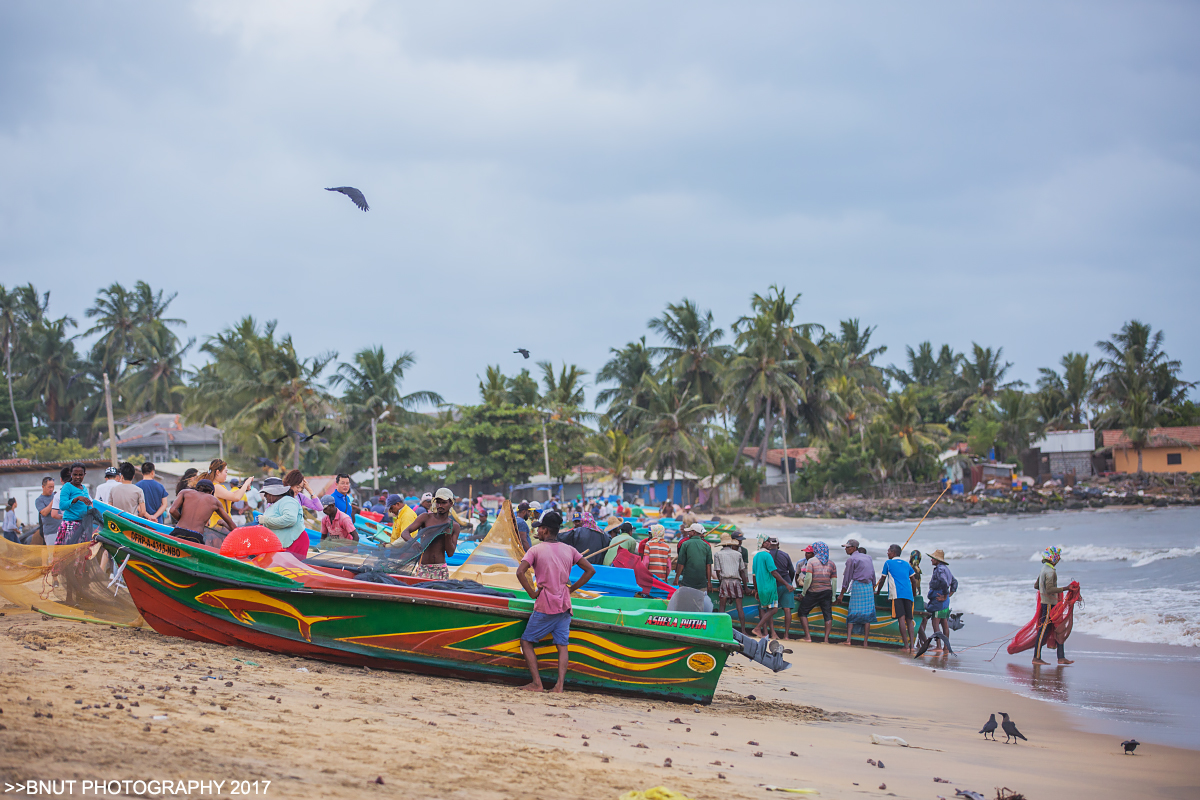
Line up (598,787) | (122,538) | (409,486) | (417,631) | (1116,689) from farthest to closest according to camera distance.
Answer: (409,486), (1116,689), (122,538), (417,631), (598,787)

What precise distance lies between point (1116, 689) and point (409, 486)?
41262 millimetres

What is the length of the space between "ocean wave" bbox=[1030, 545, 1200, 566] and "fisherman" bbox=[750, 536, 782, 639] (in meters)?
15.7

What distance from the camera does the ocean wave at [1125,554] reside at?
25.3 meters

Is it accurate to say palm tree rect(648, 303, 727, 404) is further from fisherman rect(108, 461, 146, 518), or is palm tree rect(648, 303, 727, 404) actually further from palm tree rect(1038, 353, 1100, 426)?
fisherman rect(108, 461, 146, 518)

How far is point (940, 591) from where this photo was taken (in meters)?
11.8

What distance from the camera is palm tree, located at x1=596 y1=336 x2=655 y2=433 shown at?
180 ft

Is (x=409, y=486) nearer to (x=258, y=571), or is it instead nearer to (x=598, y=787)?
(x=258, y=571)

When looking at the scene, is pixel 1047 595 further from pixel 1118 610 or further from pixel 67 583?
pixel 67 583

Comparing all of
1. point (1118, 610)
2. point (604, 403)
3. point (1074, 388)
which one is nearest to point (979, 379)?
point (1074, 388)

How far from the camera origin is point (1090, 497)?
50594mm

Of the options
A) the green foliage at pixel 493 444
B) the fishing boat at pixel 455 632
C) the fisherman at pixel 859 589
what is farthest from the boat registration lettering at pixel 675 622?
the green foliage at pixel 493 444

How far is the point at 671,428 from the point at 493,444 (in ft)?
32.3

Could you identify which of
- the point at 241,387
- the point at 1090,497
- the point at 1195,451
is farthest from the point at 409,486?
the point at 1195,451

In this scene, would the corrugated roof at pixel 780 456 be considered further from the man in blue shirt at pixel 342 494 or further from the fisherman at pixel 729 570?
the man in blue shirt at pixel 342 494
